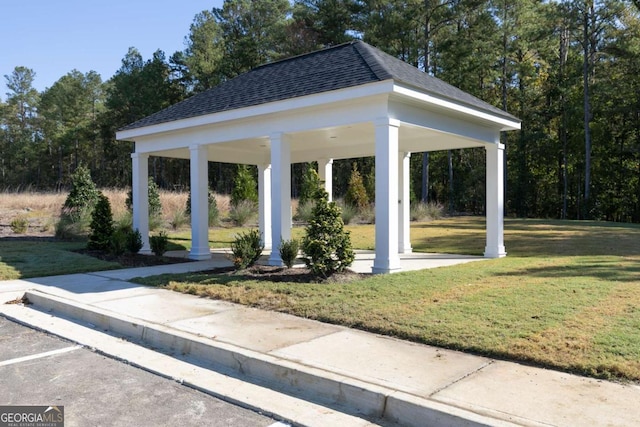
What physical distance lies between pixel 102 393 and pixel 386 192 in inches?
220

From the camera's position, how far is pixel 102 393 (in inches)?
162

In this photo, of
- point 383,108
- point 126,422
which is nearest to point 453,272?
point 383,108

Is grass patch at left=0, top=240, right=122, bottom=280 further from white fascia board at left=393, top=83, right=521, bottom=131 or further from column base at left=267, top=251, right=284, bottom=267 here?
white fascia board at left=393, top=83, right=521, bottom=131

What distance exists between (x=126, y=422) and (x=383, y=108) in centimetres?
636

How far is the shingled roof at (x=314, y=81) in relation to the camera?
8.84m

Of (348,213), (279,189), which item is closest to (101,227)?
(279,189)

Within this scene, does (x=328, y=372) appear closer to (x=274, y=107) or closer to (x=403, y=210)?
(x=274, y=107)

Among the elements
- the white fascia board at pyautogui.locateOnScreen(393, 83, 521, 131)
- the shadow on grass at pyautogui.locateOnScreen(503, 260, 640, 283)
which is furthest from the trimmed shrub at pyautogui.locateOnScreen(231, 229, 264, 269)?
the shadow on grass at pyautogui.locateOnScreen(503, 260, 640, 283)

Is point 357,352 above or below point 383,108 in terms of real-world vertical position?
below

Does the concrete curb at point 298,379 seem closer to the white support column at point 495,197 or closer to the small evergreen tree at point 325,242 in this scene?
the small evergreen tree at point 325,242

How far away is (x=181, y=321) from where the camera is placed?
614 cm

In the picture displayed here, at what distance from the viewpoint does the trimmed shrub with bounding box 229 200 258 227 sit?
21531 millimetres

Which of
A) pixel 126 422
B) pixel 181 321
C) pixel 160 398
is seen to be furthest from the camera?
pixel 181 321

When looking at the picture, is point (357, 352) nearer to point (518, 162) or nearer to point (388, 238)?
point (388, 238)
